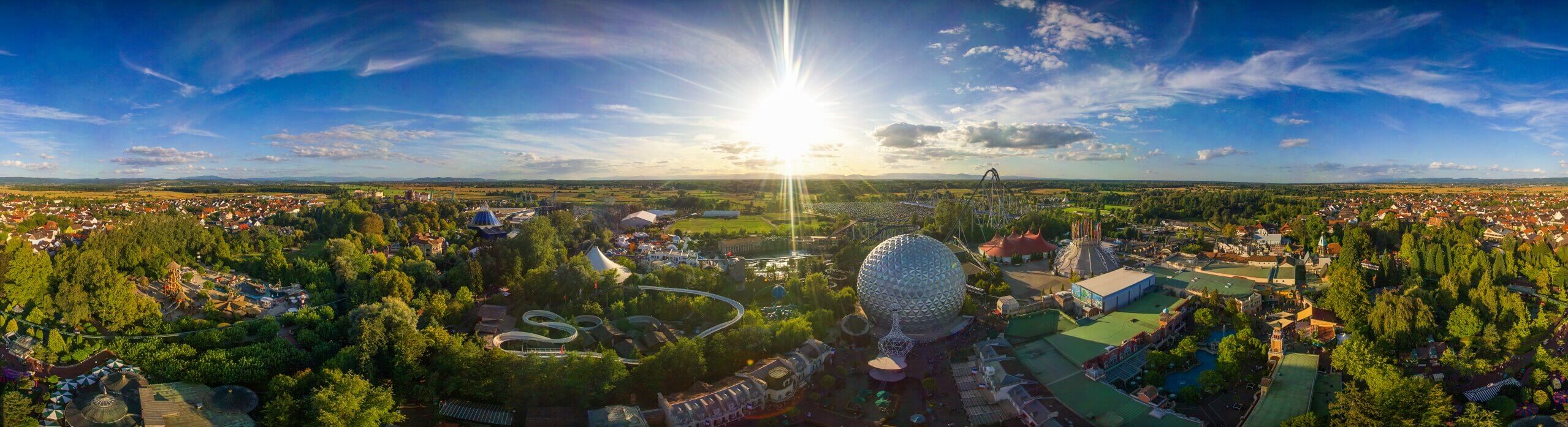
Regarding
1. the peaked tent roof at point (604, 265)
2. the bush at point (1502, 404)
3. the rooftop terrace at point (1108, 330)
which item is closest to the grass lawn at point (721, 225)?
the peaked tent roof at point (604, 265)

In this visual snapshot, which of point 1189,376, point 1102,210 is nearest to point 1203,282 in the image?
point 1189,376

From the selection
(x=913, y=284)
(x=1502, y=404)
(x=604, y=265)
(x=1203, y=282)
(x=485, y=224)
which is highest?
(x=913, y=284)

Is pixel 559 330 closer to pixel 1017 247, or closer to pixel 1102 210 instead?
pixel 1017 247

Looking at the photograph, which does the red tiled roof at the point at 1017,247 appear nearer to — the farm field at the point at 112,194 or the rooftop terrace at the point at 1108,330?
the rooftop terrace at the point at 1108,330

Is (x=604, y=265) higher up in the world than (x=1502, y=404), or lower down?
higher up

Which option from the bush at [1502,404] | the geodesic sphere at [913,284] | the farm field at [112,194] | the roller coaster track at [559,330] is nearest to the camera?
the bush at [1502,404]

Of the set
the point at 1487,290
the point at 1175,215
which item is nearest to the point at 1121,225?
the point at 1175,215

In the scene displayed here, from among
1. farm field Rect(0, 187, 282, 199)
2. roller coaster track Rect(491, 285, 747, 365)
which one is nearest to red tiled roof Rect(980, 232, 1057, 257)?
roller coaster track Rect(491, 285, 747, 365)
